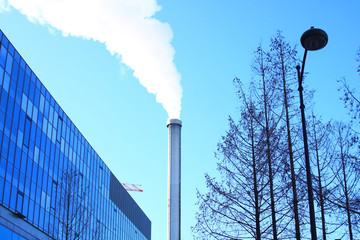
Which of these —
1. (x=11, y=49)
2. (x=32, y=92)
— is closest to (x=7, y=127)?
(x=32, y=92)

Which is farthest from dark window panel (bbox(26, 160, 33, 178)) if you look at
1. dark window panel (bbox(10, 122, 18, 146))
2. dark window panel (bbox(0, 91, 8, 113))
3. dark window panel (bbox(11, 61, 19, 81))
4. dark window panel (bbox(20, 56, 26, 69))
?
dark window panel (bbox(20, 56, 26, 69))

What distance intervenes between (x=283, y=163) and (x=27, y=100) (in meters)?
27.8

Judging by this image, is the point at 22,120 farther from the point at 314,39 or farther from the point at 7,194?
the point at 314,39

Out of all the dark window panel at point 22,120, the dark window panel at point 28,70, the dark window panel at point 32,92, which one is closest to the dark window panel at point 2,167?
the dark window panel at point 22,120

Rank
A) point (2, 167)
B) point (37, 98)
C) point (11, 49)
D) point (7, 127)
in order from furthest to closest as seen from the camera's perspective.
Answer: point (37, 98), point (11, 49), point (7, 127), point (2, 167)

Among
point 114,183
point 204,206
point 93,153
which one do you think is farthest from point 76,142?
point 204,206

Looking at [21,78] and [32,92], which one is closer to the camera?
[21,78]

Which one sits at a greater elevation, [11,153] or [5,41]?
[5,41]

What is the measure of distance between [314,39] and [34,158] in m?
33.2

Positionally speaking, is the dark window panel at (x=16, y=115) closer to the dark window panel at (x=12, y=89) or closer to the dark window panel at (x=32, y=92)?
the dark window panel at (x=12, y=89)

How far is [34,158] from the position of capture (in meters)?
42.9

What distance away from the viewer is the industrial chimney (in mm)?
73575

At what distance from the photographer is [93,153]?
2470 inches

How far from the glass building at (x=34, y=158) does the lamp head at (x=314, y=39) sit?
21.4 metres
